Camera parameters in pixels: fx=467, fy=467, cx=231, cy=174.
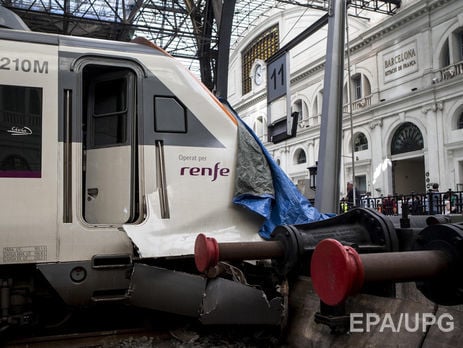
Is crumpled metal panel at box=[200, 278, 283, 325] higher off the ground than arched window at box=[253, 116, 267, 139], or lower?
lower

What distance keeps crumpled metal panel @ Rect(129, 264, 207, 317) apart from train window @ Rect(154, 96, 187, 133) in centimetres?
127

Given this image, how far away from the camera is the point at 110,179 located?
4.31 metres

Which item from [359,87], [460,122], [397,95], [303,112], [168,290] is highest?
[359,87]

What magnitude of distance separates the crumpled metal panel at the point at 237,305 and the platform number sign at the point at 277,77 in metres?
5.15

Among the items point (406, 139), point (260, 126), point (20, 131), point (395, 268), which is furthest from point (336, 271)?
point (260, 126)

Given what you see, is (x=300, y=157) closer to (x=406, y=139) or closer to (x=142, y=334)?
(x=406, y=139)

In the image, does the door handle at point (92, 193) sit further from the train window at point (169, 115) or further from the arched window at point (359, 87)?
the arched window at point (359, 87)

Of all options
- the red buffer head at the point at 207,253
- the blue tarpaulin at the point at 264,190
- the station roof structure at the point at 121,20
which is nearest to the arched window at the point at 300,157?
the station roof structure at the point at 121,20

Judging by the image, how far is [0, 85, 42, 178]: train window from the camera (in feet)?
12.6

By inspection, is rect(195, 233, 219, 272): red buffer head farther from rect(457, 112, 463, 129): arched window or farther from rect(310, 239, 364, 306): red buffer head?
rect(457, 112, 463, 129): arched window

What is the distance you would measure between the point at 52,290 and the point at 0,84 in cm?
181

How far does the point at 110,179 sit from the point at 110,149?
284 mm

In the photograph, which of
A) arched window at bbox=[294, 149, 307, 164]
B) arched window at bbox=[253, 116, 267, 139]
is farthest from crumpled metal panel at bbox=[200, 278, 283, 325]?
arched window at bbox=[253, 116, 267, 139]

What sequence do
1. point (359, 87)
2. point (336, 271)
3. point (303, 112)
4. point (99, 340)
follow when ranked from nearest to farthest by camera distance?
point (336, 271)
point (99, 340)
point (359, 87)
point (303, 112)
